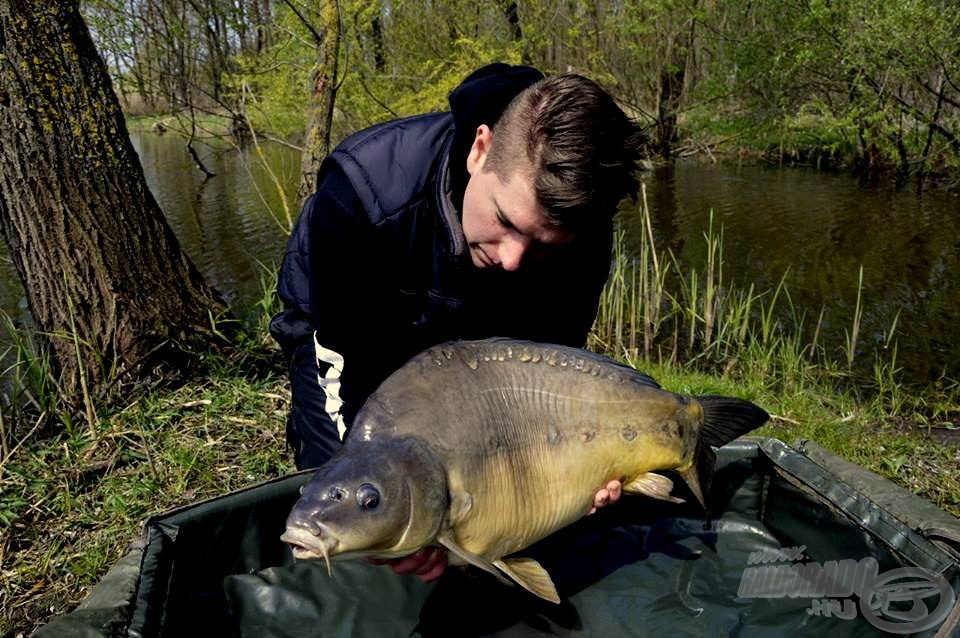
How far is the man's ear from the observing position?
55.9 inches

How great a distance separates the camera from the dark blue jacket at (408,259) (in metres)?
1.54

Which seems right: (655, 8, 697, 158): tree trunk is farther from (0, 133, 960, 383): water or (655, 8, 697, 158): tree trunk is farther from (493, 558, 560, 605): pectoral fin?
(493, 558, 560, 605): pectoral fin

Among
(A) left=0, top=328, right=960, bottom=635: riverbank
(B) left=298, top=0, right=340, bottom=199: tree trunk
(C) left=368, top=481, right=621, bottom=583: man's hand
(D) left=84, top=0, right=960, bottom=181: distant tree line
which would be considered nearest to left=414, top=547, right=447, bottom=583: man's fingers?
(C) left=368, top=481, right=621, bottom=583: man's hand

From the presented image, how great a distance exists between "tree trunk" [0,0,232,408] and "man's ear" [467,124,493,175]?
1476mm

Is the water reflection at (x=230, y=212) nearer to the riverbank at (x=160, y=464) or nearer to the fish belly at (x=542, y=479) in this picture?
the riverbank at (x=160, y=464)

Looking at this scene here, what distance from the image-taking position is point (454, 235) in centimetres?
149

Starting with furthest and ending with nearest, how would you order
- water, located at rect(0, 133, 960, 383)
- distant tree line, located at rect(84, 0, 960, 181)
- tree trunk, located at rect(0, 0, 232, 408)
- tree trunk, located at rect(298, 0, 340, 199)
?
distant tree line, located at rect(84, 0, 960, 181) < water, located at rect(0, 133, 960, 383) < tree trunk, located at rect(298, 0, 340, 199) < tree trunk, located at rect(0, 0, 232, 408)

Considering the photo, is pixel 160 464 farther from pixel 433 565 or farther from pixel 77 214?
pixel 433 565

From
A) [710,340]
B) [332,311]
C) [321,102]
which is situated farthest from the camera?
[710,340]

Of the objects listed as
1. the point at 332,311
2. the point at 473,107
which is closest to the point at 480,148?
the point at 473,107

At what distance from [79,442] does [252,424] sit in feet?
1.61

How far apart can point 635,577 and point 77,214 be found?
1.98 m

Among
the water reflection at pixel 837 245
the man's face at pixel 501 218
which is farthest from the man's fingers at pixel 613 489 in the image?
the water reflection at pixel 837 245

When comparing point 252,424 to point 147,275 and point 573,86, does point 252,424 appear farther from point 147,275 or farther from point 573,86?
point 573,86
